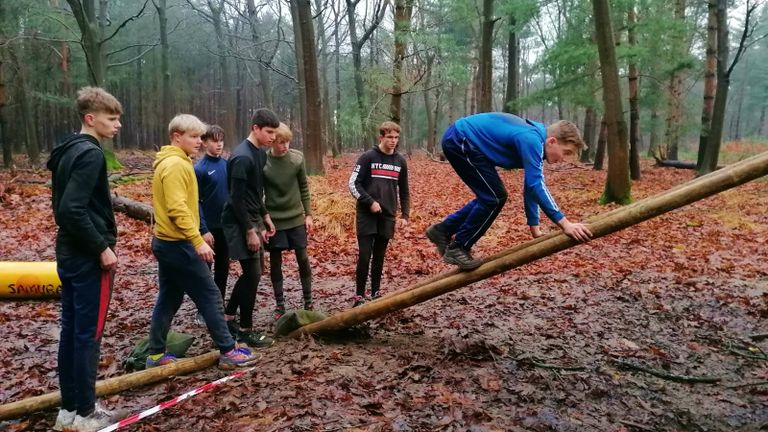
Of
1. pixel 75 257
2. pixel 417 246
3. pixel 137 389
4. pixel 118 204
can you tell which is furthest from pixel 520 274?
pixel 118 204

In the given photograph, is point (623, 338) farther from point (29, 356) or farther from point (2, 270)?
point (2, 270)

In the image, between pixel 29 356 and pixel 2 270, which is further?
pixel 2 270

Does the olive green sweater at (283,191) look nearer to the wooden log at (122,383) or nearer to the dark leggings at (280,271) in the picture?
the dark leggings at (280,271)

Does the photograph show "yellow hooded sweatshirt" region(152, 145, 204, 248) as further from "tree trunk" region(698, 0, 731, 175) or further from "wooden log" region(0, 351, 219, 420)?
"tree trunk" region(698, 0, 731, 175)

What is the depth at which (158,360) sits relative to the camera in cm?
411

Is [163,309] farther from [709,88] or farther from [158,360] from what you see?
[709,88]

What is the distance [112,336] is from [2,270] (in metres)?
2.19

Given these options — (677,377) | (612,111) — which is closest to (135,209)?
(677,377)

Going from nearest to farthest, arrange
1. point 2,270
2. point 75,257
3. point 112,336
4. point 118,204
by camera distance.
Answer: point 75,257 < point 112,336 < point 2,270 < point 118,204

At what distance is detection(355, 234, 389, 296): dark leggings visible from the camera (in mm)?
5406

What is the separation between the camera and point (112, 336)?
5.14 metres

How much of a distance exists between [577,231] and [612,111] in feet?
28.2

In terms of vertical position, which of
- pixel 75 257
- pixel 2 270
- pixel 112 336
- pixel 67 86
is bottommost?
pixel 112 336

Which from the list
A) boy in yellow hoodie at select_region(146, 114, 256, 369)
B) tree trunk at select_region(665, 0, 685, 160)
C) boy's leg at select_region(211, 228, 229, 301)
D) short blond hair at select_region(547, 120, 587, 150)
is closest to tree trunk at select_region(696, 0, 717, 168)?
tree trunk at select_region(665, 0, 685, 160)
